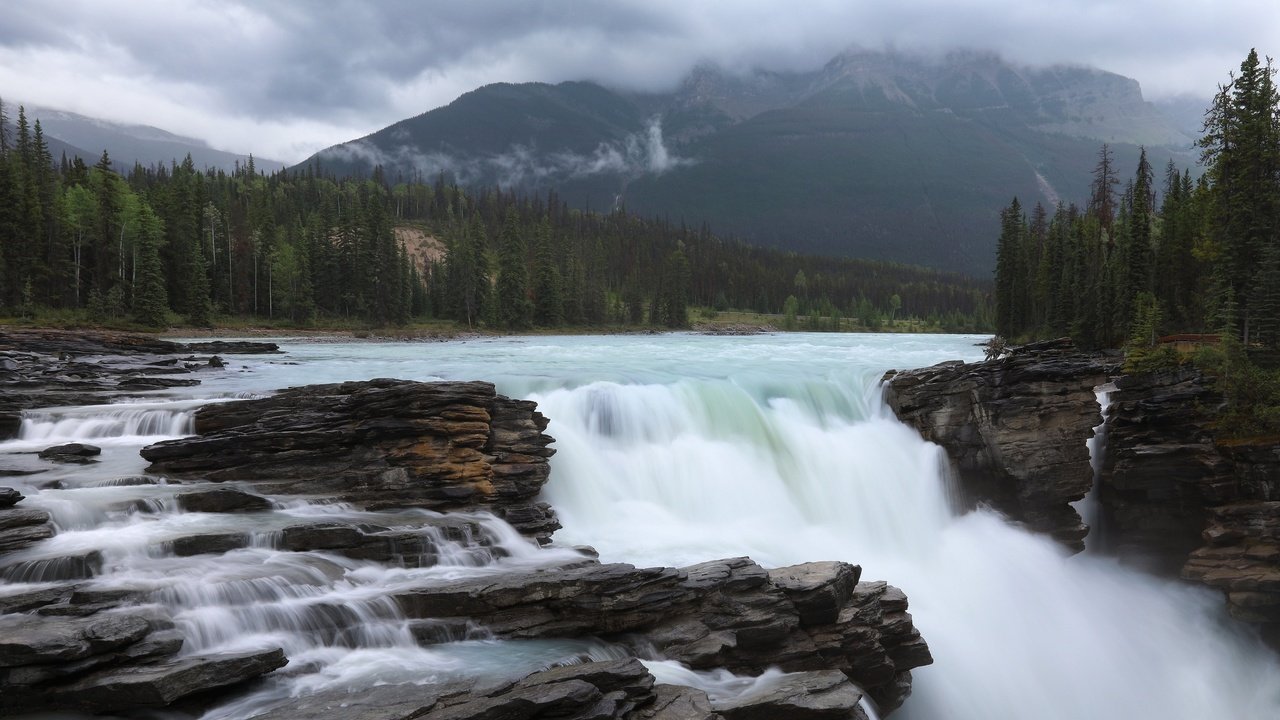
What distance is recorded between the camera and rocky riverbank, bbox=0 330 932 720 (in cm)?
781

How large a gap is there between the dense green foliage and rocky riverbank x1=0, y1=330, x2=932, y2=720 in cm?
2188

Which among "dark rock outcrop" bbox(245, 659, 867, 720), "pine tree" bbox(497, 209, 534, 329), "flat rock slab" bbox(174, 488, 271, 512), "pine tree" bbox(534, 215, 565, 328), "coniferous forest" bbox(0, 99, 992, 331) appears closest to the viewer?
"dark rock outcrop" bbox(245, 659, 867, 720)

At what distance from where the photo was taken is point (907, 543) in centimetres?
2016

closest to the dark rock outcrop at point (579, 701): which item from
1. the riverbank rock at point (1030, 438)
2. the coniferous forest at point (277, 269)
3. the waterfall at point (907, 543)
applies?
the waterfall at point (907, 543)

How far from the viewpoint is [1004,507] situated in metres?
22.4

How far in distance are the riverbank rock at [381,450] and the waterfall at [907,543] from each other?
6.21ft

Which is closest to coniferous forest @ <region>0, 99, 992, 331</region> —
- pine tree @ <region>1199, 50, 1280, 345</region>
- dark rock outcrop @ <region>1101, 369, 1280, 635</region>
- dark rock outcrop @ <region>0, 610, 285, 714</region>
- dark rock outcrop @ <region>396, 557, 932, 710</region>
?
dark rock outcrop @ <region>0, 610, 285, 714</region>

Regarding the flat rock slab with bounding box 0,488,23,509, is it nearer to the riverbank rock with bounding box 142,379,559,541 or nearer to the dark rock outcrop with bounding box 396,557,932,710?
the riverbank rock with bounding box 142,379,559,541

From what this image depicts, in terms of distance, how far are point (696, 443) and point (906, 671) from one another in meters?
10.3

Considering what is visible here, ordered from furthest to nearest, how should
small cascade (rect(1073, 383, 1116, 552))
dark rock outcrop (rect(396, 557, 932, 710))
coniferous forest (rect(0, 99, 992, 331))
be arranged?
1. coniferous forest (rect(0, 99, 992, 331))
2. small cascade (rect(1073, 383, 1116, 552))
3. dark rock outcrop (rect(396, 557, 932, 710))

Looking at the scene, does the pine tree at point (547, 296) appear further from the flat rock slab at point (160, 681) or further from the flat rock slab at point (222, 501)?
the flat rock slab at point (160, 681)

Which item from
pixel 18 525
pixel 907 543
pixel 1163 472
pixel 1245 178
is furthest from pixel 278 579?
pixel 1245 178

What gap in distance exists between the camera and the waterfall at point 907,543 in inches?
617

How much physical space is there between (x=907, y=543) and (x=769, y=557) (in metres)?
5.91
